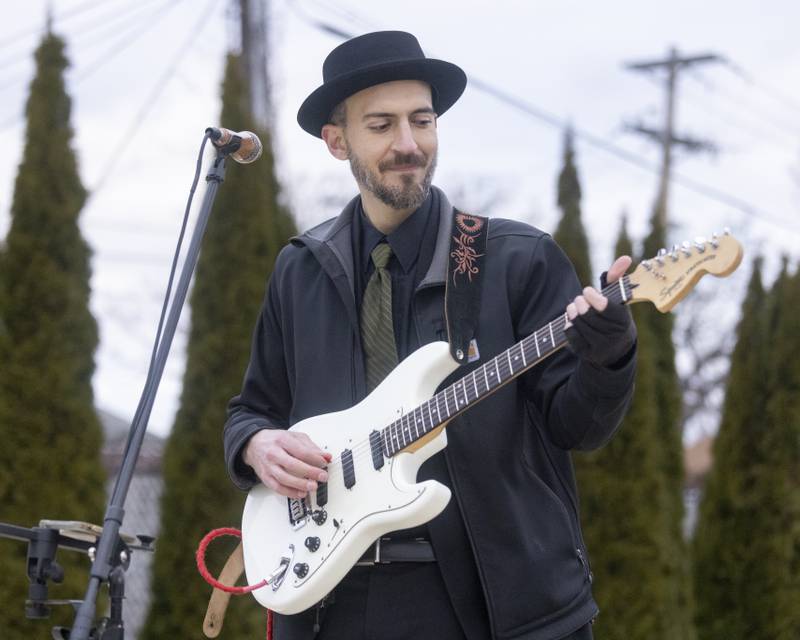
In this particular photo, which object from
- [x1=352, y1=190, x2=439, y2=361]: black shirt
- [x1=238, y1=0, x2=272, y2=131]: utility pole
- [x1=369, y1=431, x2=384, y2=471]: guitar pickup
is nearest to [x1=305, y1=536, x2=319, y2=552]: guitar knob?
[x1=369, y1=431, x2=384, y2=471]: guitar pickup

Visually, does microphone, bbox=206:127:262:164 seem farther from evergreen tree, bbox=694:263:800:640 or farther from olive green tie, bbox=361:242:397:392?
evergreen tree, bbox=694:263:800:640

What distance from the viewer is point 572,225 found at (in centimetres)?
768

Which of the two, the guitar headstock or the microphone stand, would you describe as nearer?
the guitar headstock

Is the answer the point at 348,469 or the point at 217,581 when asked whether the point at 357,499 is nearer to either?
the point at 348,469

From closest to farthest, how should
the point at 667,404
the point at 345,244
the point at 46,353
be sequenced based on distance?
the point at 345,244, the point at 46,353, the point at 667,404

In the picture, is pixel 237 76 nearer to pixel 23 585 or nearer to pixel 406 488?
pixel 23 585

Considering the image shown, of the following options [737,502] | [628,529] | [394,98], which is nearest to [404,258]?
[394,98]

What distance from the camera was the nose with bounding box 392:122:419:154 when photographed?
2.83 m

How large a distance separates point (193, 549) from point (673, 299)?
4463mm

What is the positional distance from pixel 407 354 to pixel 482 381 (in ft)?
1.00

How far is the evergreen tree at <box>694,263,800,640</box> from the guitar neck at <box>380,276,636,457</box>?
5514 millimetres

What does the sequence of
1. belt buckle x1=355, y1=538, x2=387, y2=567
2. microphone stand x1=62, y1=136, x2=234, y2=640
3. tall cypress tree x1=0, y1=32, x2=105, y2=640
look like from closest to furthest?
microphone stand x1=62, y1=136, x2=234, y2=640, belt buckle x1=355, y1=538, x2=387, y2=567, tall cypress tree x1=0, y1=32, x2=105, y2=640

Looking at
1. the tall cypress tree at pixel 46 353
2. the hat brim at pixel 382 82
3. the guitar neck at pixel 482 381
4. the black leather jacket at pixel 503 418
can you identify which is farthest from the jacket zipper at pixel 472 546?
the tall cypress tree at pixel 46 353

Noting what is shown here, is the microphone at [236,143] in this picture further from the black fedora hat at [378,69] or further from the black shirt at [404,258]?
the black shirt at [404,258]
